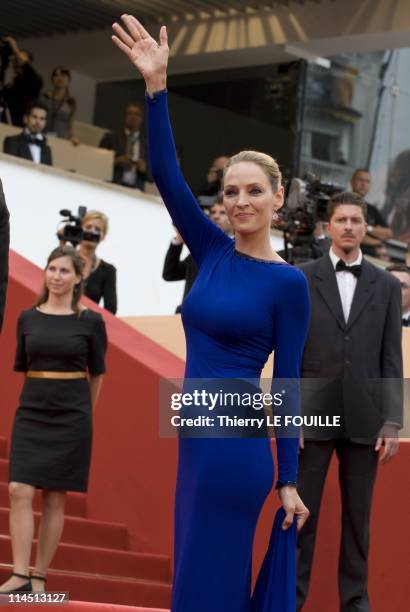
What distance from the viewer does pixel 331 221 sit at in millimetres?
5184

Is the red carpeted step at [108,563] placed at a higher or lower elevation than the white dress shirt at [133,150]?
lower

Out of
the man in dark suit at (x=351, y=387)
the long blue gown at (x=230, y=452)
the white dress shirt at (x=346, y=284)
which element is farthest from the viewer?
the white dress shirt at (x=346, y=284)

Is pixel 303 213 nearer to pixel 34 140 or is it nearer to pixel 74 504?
pixel 74 504

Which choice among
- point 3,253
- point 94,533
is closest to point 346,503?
point 94,533

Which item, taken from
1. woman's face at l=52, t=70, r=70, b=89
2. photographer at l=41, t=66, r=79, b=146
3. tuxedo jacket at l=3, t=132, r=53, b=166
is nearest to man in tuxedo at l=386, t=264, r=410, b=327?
tuxedo jacket at l=3, t=132, r=53, b=166

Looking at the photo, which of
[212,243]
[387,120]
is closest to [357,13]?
[387,120]

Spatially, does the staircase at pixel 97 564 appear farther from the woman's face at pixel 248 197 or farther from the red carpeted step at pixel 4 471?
the woman's face at pixel 248 197

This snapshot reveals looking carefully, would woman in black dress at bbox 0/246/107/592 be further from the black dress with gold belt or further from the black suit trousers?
the black suit trousers

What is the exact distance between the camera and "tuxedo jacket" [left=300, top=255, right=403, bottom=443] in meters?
4.80

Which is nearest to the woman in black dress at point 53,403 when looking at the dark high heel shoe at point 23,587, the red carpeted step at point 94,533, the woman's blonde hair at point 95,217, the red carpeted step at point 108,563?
the dark high heel shoe at point 23,587

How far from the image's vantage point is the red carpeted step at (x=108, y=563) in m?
5.73

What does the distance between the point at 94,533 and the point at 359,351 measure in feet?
5.92

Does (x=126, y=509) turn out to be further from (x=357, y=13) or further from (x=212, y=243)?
(x=357, y=13)

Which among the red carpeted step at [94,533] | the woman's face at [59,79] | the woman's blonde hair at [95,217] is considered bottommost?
the red carpeted step at [94,533]
